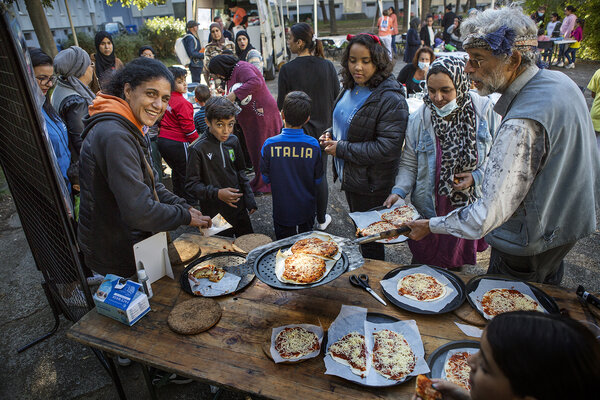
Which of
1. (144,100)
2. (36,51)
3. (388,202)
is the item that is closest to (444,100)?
(388,202)

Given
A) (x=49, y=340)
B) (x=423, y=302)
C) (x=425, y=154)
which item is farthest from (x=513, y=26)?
(x=49, y=340)

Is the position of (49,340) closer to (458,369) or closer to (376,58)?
(458,369)

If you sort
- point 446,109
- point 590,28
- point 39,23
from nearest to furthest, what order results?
1. point 446,109
2. point 39,23
3. point 590,28

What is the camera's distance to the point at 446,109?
235 centimetres

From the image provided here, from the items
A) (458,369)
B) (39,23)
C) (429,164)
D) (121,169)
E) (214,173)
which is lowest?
(458,369)

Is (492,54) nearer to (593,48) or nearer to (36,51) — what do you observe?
(36,51)

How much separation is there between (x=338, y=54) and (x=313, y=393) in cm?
1802

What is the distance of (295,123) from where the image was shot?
310 centimetres

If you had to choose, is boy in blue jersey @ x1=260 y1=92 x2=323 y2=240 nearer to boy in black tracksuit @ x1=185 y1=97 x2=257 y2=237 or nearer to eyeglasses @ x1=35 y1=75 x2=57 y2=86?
boy in black tracksuit @ x1=185 y1=97 x2=257 y2=237

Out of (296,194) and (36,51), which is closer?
(296,194)

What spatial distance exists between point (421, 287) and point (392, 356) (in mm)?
506

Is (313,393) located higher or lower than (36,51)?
lower

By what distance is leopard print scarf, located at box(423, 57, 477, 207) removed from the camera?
238 cm

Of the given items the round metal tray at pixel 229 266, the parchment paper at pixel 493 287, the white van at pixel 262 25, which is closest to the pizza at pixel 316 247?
the round metal tray at pixel 229 266
